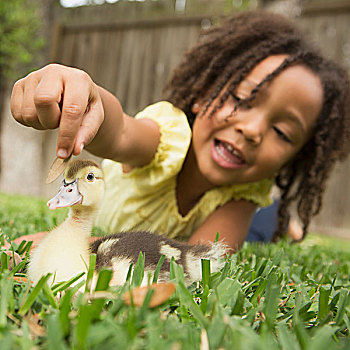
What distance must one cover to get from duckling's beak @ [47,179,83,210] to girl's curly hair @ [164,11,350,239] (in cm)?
109

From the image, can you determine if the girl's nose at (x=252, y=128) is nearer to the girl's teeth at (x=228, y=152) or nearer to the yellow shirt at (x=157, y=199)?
the girl's teeth at (x=228, y=152)

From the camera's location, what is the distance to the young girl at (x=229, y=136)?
172 centimetres

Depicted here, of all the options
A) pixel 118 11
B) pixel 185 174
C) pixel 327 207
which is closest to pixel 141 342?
pixel 185 174

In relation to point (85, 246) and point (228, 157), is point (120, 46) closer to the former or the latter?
point (228, 157)

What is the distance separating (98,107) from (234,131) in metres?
0.83

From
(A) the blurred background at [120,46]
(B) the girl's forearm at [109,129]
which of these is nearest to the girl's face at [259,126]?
(B) the girl's forearm at [109,129]

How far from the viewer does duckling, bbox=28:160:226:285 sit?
803 mm

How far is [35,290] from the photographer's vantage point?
0.66 m

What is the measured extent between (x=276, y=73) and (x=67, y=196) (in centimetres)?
123

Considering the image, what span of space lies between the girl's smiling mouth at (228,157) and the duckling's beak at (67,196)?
1.02 m

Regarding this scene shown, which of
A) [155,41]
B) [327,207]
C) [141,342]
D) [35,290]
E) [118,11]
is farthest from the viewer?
[118,11]

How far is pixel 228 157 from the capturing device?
5.83ft

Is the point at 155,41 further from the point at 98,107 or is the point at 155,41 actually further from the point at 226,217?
the point at 98,107

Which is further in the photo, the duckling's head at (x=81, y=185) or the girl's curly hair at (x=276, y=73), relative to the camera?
the girl's curly hair at (x=276, y=73)
